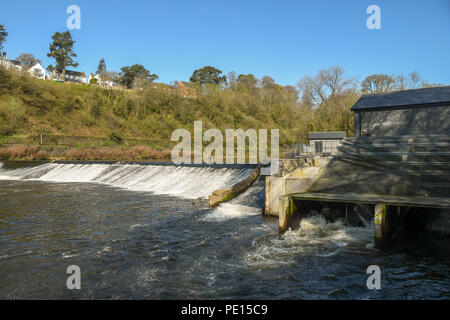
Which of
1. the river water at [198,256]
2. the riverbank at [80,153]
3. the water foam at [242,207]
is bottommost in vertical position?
the river water at [198,256]

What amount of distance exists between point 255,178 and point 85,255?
10095 mm

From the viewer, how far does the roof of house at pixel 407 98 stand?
20.7 m

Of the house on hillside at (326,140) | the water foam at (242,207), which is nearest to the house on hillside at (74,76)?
the house on hillside at (326,140)

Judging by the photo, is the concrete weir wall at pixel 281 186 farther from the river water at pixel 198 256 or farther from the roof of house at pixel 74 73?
the roof of house at pixel 74 73

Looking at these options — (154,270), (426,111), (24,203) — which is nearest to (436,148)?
(426,111)

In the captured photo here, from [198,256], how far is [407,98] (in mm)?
20699

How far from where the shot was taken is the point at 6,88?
167 feet

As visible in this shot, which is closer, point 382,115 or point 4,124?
point 382,115

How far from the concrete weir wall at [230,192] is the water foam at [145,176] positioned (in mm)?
1679

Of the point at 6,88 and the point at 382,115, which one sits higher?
the point at 6,88
